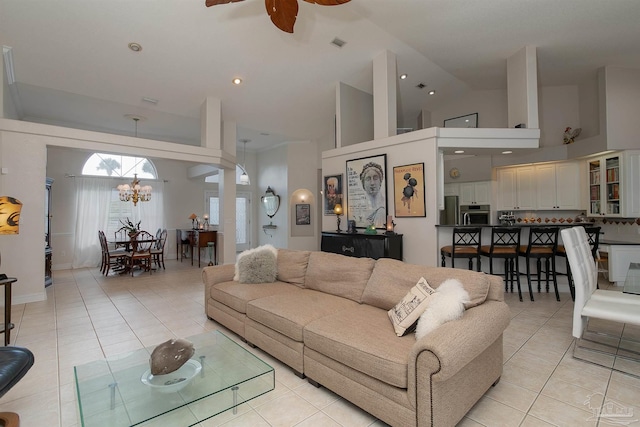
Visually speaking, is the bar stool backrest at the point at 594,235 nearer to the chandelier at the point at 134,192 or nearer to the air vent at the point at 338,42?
the air vent at the point at 338,42

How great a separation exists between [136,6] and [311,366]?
4.48 metres

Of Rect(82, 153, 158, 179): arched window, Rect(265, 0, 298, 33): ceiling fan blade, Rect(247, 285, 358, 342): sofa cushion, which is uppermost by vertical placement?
Rect(265, 0, 298, 33): ceiling fan blade

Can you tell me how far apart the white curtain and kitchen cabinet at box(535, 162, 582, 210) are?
31.7ft

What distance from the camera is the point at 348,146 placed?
221 inches

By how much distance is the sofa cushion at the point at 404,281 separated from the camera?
2.08m

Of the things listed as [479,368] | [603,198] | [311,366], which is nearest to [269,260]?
[311,366]

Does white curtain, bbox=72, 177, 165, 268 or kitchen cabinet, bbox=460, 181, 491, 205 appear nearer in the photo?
kitchen cabinet, bbox=460, 181, 491, 205

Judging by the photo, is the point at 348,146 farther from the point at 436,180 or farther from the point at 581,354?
the point at 581,354

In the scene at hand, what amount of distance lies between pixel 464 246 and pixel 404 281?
2.46m

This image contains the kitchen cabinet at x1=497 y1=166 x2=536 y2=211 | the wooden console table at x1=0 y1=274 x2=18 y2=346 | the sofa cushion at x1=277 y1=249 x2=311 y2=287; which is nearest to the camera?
the wooden console table at x1=0 y1=274 x2=18 y2=346

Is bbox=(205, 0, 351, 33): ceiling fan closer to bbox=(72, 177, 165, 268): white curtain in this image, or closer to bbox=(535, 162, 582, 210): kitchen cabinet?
bbox=(535, 162, 582, 210): kitchen cabinet

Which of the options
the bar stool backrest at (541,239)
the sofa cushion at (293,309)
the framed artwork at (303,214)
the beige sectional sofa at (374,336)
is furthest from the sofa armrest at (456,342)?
the framed artwork at (303,214)

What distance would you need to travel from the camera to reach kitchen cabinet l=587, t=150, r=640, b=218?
5.02 metres

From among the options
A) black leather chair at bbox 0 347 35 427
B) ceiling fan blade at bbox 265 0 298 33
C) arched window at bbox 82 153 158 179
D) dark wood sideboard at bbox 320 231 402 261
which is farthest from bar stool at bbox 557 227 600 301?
arched window at bbox 82 153 158 179
